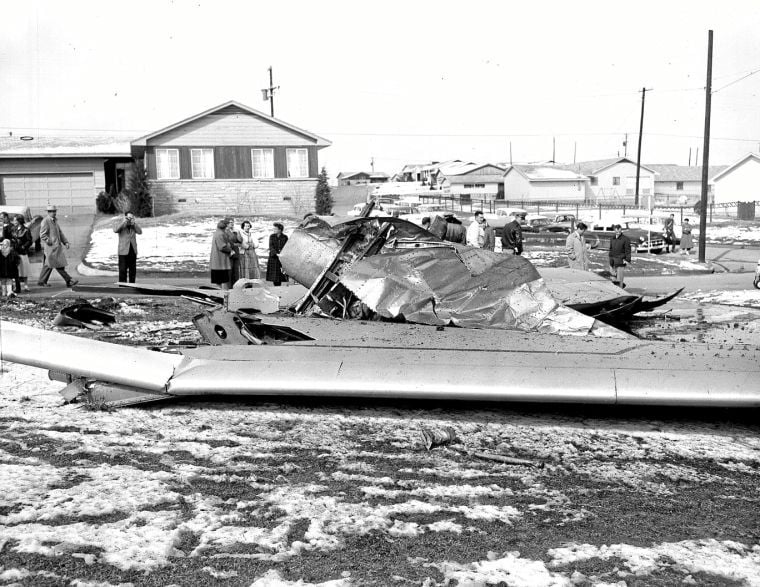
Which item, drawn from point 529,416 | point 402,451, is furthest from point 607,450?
point 402,451

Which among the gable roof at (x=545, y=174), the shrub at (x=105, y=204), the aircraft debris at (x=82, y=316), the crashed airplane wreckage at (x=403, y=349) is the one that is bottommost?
the aircraft debris at (x=82, y=316)

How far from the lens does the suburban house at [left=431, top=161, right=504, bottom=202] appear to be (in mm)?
82250

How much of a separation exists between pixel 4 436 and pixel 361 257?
10.9 ft

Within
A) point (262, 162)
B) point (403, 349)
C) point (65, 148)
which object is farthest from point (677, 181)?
point (403, 349)

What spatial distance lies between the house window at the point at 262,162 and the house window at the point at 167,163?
10.3 feet

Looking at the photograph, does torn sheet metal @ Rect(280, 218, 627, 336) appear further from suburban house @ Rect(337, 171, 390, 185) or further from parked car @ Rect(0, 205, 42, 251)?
suburban house @ Rect(337, 171, 390, 185)

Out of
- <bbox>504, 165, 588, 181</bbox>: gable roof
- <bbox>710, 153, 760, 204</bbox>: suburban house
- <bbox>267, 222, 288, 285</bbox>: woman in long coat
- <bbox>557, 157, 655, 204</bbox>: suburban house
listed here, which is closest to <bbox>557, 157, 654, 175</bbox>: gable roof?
<bbox>557, 157, 655, 204</bbox>: suburban house

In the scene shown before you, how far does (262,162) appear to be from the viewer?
3491cm

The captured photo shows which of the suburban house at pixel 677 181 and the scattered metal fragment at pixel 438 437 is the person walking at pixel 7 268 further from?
the suburban house at pixel 677 181

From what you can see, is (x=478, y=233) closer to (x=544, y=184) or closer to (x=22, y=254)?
(x=22, y=254)

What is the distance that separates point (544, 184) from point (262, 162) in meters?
47.8

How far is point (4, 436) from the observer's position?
5688mm

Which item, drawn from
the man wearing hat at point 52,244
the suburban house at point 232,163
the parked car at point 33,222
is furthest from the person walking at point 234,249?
the suburban house at point 232,163

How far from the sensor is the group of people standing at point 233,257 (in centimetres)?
1379
